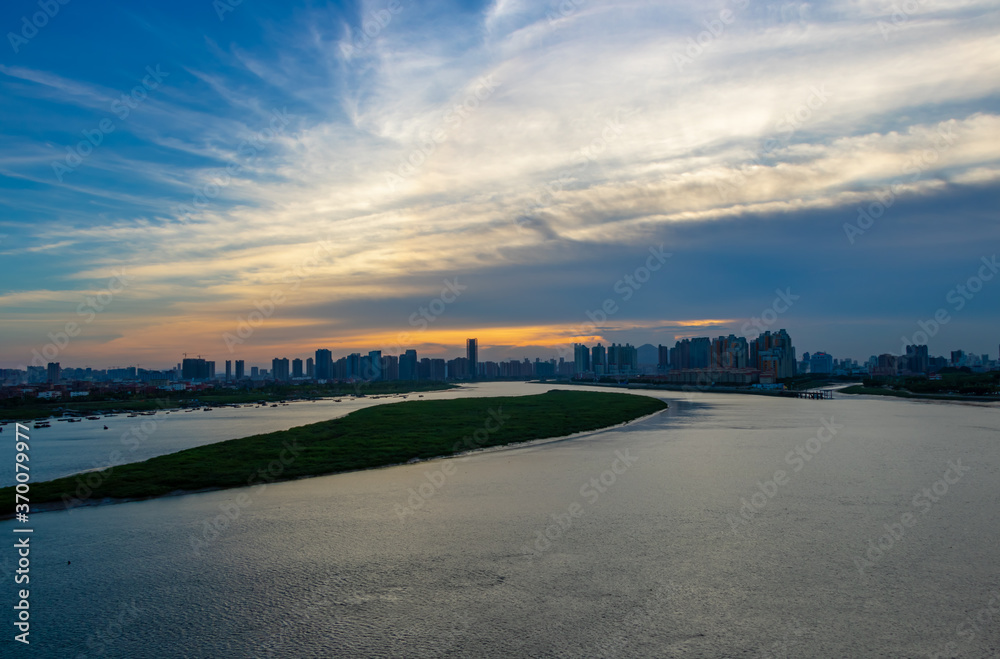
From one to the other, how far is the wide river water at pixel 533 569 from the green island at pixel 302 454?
2027mm

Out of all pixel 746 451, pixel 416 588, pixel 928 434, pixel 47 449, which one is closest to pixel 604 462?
pixel 746 451

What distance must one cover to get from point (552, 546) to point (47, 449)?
3931 cm

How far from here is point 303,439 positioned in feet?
117

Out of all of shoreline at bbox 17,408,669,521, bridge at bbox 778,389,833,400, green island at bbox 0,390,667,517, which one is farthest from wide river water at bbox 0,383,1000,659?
bridge at bbox 778,389,833,400

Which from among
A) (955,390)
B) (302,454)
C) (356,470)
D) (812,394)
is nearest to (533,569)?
(356,470)

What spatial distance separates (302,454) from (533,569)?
19700 millimetres

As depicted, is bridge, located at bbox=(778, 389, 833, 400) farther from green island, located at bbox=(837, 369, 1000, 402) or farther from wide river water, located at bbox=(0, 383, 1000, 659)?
wide river water, located at bbox=(0, 383, 1000, 659)

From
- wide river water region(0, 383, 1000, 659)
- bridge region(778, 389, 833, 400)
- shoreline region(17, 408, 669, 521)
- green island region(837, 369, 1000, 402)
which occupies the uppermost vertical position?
wide river water region(0, 383, 1000, 659)

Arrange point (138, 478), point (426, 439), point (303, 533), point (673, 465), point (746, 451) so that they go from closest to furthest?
point (303, 533)
point (138, 478)
point (673, 465)
point (746, 451)
point (426, 439)

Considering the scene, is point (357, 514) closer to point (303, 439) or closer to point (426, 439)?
point (426, 439)

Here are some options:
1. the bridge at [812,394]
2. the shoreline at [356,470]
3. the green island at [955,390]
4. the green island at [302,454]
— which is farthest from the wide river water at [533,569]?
the bridge at [812,394]

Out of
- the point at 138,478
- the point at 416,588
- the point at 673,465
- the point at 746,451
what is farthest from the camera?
the point at 746,451

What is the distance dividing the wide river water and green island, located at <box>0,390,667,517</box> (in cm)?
203

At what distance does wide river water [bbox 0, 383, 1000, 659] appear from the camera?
891cm
